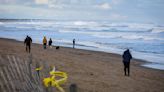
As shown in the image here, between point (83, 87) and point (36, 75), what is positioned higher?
point (36, 75)

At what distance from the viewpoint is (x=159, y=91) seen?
38.8ft

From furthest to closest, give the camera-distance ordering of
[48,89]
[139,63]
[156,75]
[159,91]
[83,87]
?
[139,63] < [156,75] < [159,91] < [83,87] < [48,89]

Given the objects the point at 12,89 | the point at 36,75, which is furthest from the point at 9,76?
the point at 36,75

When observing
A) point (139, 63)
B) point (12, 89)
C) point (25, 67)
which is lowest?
point (139, 63)

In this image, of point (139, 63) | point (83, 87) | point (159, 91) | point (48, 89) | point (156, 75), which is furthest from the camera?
point (139, 63)

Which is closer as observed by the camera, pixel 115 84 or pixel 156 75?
pixel 115 84

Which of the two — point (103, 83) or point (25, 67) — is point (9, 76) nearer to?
point (25, 67)

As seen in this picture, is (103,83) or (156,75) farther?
(156,75)

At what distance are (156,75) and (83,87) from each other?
7207 millimetres

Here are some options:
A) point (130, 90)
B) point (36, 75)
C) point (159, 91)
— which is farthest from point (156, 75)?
point (36, 75)

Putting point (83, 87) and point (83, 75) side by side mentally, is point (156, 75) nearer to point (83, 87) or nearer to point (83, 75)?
point (83, 75)

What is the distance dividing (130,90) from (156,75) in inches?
225

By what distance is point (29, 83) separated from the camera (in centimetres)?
616

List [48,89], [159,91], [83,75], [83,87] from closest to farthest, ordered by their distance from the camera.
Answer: [48,89], [83,87], [159,91], [83,75]
